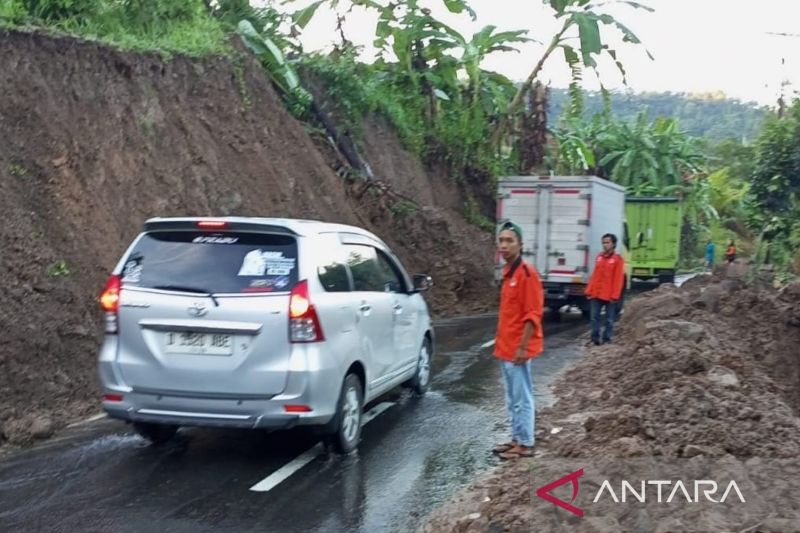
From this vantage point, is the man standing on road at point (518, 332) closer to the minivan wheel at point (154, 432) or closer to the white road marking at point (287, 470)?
the white road marking at point (287, 470)

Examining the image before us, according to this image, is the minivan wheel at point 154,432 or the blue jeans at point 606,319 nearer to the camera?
the minivan wheel at point 154,432

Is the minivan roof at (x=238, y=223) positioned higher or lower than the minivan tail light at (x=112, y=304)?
higher

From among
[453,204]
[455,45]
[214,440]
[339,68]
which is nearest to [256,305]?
[214,440]

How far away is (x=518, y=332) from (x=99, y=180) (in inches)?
284

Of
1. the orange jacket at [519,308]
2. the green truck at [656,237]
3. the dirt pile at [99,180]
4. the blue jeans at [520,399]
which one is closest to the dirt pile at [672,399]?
the blue jeans at [520,399]

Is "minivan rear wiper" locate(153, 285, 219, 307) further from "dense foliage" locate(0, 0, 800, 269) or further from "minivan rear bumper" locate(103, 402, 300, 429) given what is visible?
"dense foliage" locate(0, 0, 800, 269)

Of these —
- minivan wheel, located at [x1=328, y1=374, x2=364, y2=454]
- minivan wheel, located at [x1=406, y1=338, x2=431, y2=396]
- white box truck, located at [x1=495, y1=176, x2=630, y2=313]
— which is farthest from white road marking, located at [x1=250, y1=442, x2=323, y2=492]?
white box truck, located at [x1=495, y1=176, x2=630, y2=313]

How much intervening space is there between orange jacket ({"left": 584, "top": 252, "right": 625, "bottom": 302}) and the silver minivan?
717 centimetres

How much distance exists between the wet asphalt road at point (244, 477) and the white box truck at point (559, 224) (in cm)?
966

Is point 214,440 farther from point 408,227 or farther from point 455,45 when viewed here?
point 455,45

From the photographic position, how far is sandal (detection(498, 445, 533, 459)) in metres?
7.92

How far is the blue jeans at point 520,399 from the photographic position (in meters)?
7.89

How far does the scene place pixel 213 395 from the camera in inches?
283

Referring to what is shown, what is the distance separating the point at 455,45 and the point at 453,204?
4.86 m
